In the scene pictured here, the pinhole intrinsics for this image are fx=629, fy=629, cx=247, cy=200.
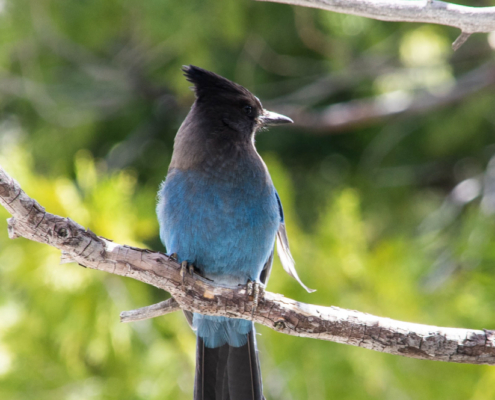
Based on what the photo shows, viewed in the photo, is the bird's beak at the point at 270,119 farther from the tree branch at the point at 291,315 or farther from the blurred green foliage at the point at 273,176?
the tree branch at the point at 291,315

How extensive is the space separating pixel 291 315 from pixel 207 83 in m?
1.35

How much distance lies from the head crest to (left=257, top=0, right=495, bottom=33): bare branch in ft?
3.40

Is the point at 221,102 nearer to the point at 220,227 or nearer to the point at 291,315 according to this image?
the point at 220,227

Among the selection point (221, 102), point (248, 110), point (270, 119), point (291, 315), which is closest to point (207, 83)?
point (221, 102)

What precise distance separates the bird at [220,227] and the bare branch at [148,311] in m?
0.36

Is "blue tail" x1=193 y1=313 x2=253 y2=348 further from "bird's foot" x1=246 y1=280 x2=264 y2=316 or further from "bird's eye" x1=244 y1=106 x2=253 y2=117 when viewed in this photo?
"bird's eye" x1=244 y1=106 x2=253 y2=117

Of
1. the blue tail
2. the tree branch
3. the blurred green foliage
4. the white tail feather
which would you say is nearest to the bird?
the blue tail

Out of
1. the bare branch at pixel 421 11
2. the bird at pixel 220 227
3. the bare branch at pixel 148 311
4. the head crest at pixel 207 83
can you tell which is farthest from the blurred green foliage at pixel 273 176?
the bare branch at pixel 421 11

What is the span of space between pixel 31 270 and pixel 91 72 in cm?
208

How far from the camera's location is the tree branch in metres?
2.32

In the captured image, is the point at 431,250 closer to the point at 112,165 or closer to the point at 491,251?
the point at 491,251

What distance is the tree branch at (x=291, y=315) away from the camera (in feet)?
7.60

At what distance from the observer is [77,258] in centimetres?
225

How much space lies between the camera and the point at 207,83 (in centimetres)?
321
